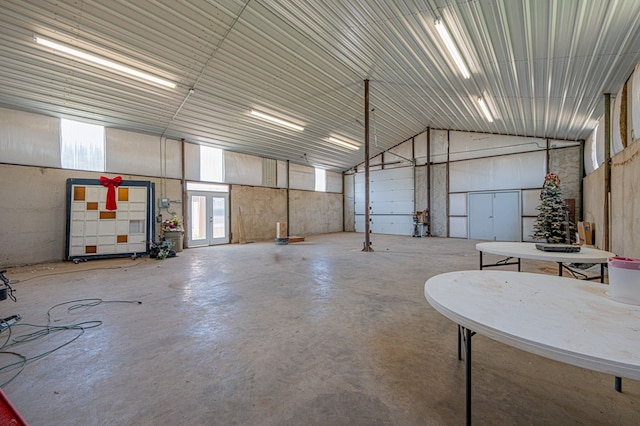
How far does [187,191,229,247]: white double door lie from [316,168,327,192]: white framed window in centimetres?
554

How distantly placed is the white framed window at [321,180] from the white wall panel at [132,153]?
25.1 feet

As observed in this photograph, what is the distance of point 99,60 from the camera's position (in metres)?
5.42

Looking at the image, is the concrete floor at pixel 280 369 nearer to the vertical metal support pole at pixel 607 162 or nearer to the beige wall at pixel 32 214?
the beige wall at pixel 32 214

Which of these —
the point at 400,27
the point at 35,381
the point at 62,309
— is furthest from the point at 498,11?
the point at 62,309

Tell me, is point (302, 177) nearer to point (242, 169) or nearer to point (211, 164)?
point (242, 169)

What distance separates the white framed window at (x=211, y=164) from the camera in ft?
32.9

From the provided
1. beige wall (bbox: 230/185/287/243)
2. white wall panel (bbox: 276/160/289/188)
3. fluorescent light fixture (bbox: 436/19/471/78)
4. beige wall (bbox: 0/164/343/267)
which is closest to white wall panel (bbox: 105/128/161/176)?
beige wall (bbox: 0/164/343/267)

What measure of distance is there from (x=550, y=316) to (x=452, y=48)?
6001mm

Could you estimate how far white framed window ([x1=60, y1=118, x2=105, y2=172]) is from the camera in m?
7.10

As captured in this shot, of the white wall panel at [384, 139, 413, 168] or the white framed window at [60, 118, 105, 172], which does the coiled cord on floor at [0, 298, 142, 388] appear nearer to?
the white framed window at [60, 118, 105, 172]

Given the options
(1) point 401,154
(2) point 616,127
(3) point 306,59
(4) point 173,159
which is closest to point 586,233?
(2) point 616,127

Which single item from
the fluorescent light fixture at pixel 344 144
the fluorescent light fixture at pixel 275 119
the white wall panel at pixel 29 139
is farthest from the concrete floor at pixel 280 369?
the fluorescent light fixture at pixel 344 144

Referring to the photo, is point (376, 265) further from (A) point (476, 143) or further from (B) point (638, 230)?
(A) point (476, 143)

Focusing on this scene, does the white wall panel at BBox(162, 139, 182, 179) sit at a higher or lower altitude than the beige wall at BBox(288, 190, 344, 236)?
higher
